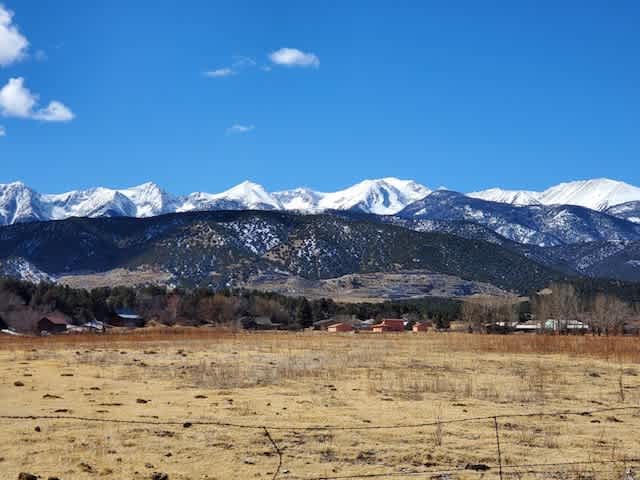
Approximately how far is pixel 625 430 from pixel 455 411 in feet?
15.6

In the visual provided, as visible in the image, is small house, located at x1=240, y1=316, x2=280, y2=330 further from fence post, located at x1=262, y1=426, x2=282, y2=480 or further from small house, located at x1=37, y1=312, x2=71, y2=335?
fence post, located at x1=262, y1=426, x2=282, y2=480

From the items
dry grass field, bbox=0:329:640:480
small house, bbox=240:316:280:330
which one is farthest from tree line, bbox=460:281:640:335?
dry grass field, bbox=0:329:640:480

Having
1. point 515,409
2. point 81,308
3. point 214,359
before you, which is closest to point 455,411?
point 515,409

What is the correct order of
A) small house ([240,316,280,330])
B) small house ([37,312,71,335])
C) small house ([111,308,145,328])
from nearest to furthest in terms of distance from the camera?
small house ([37,312,71,335]) < small house ([111,308,145,328]) < small house ([240,316,280,330])

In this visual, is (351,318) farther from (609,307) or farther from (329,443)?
(329,443)

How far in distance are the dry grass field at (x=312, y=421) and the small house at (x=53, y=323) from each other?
80.2 meters

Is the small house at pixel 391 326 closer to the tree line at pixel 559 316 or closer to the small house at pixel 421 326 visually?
the small house at pixel 421 326

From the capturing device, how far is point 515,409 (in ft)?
75.6

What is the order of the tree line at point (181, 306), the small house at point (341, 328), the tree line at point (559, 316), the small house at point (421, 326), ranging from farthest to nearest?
1. the small house at point (421, 326)
2. the small house at point (341, 328)
3. the tree line at point (181, 306)
4. the tree line at point (559, 316)

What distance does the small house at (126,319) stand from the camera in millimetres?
139000

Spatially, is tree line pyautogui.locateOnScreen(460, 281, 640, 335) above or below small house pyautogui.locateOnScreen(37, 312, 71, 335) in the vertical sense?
above

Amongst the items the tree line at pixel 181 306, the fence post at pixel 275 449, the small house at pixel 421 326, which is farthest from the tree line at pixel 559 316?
the fence post at pixel 275 449

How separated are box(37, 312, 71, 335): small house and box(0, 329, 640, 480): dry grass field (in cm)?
8015

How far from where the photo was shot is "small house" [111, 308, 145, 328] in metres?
139
